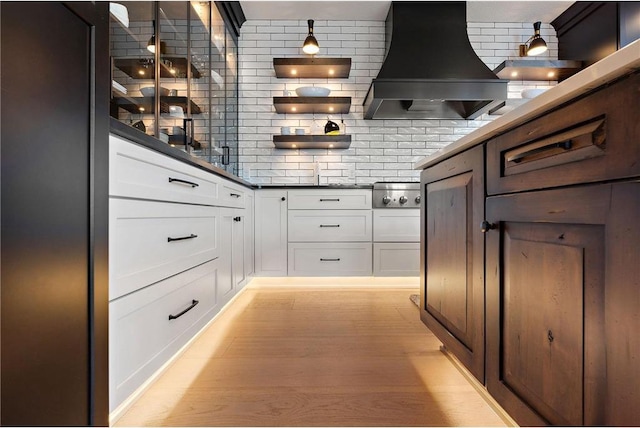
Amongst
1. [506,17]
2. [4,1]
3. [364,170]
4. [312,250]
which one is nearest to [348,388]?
[4,1]

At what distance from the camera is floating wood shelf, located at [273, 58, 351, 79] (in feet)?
9.82

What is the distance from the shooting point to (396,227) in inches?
109

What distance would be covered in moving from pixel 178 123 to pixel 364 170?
205 cm

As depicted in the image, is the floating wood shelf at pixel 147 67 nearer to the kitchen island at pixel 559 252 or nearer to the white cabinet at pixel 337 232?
the white cabinet at pixel 337 232

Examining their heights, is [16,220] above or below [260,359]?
above

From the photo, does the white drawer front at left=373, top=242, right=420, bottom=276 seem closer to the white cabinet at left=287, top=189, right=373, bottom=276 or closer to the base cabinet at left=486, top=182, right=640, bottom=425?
the white cabinet at left=287, top=189, right=373, bottom=276

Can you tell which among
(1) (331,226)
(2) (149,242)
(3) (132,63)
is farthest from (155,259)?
(1) (331,226)

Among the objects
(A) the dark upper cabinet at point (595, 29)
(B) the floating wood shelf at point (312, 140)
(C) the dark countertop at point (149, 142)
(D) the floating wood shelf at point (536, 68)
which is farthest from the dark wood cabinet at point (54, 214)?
(A) the dark upper cabinet at point (595, 29)

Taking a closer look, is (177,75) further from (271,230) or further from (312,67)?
(312,67)

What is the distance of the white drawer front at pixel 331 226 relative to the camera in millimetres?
2777

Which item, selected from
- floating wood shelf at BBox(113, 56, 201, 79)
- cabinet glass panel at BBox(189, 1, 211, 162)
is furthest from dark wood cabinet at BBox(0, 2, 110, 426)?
cabinet glass panel at BBox(189, 1, 211, 162)

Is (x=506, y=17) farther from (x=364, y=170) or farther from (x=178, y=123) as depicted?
(x=178, y=123)

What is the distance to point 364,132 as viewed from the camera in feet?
11.0

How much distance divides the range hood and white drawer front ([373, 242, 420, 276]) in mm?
1355
